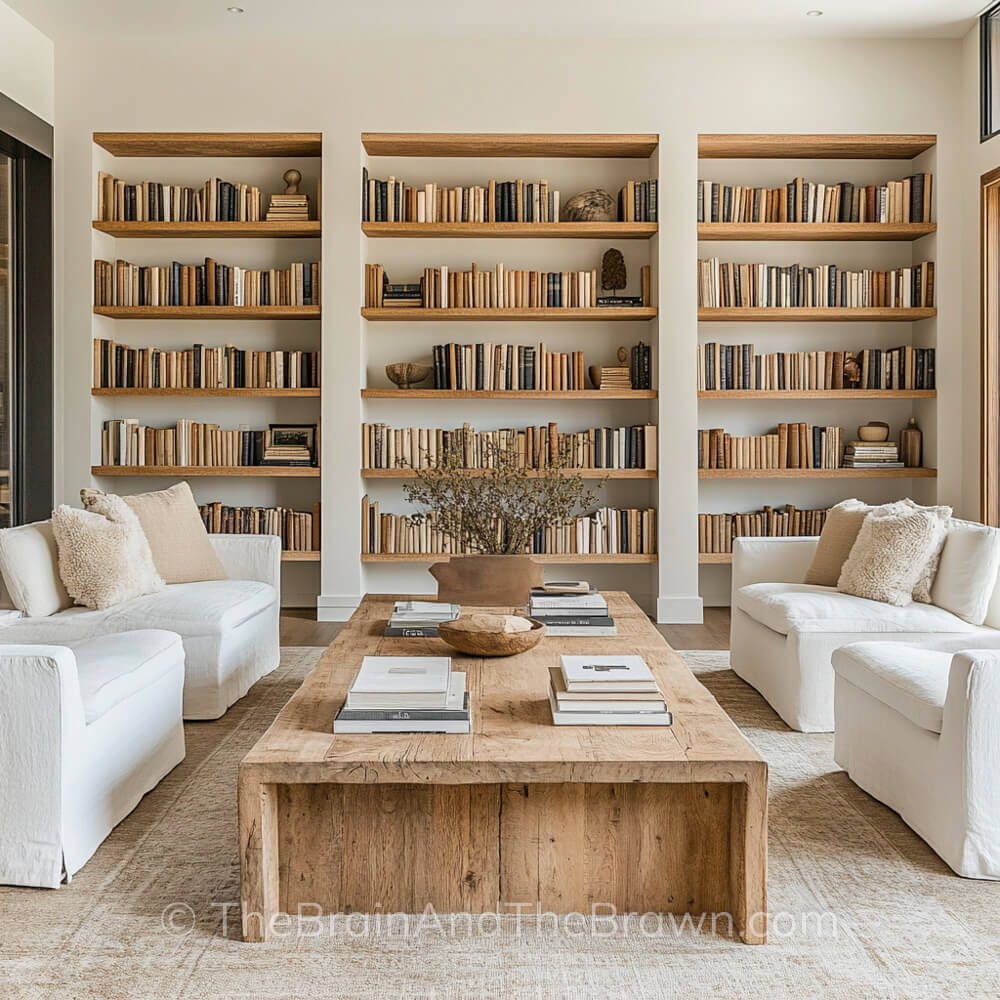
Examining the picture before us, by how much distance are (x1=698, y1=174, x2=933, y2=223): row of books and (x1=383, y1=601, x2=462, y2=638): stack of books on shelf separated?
10.8 ft

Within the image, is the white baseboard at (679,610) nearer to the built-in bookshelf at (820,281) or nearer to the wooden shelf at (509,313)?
the built-in bookshelf at (820,281)

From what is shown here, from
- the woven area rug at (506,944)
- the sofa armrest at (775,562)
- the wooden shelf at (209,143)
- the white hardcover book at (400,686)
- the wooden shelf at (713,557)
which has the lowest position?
the woven area rug at (506,944)

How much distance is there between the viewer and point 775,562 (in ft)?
14.2

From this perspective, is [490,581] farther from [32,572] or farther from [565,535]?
[565,535]

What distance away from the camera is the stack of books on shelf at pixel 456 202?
567 centimetres

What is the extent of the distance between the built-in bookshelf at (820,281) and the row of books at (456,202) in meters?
0.94

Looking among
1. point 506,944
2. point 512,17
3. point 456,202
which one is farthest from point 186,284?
point 506,944

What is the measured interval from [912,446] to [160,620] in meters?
4.22

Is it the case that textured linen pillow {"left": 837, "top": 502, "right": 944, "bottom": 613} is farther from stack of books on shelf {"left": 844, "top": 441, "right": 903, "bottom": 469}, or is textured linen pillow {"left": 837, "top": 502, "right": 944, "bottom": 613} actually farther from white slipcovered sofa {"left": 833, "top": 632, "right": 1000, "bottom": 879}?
stack of books on shelf {"left": 844, "top": 441, "right": 903, "bottom": 469}

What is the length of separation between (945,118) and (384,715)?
5.07 m

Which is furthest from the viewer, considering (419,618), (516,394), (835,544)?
(516,394)

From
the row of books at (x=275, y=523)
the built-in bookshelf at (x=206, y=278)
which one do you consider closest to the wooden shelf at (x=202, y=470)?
the built-in bookshelf at (x=206, y=278)

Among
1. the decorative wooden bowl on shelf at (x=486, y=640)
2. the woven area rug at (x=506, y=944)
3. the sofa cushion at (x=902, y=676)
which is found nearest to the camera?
the woven area rug at (x=506, y=944)

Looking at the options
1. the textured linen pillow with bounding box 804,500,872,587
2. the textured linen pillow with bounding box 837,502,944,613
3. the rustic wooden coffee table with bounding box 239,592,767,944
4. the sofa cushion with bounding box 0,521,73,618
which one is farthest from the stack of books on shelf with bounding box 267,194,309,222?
the rustic wooden coffee table with bounding box 239,592,767,944
